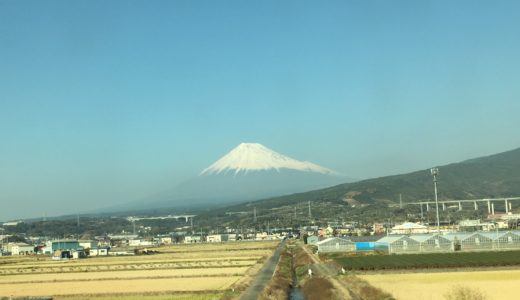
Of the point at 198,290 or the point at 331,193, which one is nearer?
the point at 198,290

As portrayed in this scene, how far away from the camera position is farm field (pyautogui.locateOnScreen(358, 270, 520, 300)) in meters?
23.1

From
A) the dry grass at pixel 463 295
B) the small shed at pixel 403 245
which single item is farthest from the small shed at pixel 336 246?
the dry grass at pixel 463 295

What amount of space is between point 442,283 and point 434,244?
2395cm

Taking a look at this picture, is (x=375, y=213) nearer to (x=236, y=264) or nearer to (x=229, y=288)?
(x=236, y=264)

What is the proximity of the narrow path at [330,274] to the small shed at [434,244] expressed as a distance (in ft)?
28.6

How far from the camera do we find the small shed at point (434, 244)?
49500mm

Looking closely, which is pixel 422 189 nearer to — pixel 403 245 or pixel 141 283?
pixel 403 245

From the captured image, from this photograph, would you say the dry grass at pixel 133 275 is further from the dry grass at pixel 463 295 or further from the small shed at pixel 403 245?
the dry grass at pixel 463 295

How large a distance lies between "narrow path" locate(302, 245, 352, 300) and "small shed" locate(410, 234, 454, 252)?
872 cm

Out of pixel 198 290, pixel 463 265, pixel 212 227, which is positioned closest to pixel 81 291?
pixel 198 290

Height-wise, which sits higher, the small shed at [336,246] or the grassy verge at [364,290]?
the grassy verge at [364,290]

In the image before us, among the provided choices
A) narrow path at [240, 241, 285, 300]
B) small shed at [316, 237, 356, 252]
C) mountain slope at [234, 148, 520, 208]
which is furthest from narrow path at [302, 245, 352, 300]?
mountain slope at [234, 148, 520, 208]

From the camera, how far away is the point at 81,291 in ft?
98.3

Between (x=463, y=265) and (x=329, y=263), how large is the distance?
1038 cm
